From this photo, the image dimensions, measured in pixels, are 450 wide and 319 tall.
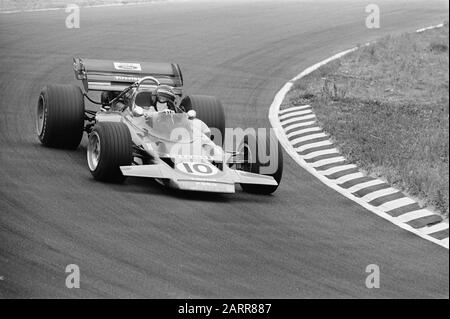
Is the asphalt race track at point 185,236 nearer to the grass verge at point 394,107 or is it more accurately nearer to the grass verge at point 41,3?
the grass verge at point 394,107

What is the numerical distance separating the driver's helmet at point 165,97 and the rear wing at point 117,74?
1410 millimetres

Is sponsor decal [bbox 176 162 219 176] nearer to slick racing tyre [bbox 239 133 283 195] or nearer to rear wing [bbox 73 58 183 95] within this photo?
slick racing tyre [bbox 239 133 283 195]

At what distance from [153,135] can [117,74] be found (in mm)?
2807

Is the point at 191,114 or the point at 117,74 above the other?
the point at 117,74

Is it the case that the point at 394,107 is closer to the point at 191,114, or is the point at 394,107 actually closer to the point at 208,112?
the point at 208,112

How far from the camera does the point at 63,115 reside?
16672 mm

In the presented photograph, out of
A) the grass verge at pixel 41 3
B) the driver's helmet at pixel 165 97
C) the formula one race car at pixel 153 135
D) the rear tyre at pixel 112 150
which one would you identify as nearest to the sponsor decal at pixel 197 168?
the formula one race car at pixel 153 135

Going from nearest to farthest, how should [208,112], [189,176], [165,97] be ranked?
[189,176] < [165,97] < [208,112]

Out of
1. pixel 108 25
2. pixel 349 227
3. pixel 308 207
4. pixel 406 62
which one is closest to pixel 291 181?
pixel 308 207

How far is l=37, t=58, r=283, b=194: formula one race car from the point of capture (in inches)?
573

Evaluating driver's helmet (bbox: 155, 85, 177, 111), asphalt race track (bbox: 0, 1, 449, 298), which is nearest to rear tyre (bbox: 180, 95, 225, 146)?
driver's helmet (bbox: 155, 85, 177, 111)

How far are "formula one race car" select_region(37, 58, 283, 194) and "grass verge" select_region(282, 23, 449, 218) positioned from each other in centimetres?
201

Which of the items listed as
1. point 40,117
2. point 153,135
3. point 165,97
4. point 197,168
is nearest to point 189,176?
point 197,168

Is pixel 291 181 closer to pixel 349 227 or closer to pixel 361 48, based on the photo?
pixel 349 227
